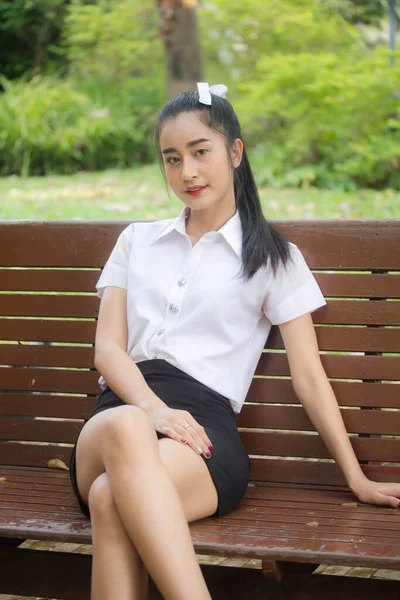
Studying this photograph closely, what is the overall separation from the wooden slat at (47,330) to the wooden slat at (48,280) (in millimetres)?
120

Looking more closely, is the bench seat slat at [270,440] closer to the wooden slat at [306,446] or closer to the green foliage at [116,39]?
the wooden slat at [306,446]

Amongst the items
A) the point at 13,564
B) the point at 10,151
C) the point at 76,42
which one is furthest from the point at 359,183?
the point at 76,42

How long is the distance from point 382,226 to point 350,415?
2.09ft

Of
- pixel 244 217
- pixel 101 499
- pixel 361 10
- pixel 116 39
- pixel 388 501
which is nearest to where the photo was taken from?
pixel 101 499

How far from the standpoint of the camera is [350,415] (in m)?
3.12

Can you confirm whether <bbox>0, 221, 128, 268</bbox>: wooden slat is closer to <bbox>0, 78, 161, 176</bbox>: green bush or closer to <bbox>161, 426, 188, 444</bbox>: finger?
<bbox>161, 426, 188, 444</bbox>: finger

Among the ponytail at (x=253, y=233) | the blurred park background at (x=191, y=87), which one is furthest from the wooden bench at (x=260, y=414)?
the blurred park background at (x=191, y=87)

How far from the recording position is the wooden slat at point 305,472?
10.2 ft

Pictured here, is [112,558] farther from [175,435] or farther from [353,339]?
[353,339]

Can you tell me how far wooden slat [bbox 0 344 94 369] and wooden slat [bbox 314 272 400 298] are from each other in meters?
0.88

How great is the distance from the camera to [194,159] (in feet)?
9.57

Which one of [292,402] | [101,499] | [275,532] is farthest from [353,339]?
[101,499]

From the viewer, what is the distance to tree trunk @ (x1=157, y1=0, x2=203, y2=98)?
350 inches

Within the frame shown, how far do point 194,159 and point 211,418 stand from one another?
81 centimetres
